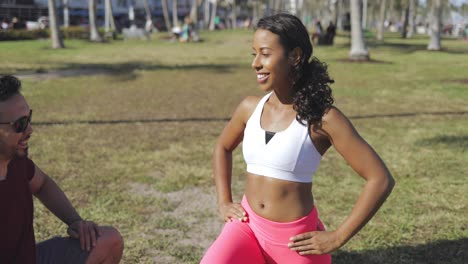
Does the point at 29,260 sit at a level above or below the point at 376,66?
above

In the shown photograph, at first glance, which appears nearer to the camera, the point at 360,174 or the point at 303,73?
the point at 360,174

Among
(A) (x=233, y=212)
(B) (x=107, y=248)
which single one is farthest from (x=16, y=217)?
(A) (x=233, y=212)

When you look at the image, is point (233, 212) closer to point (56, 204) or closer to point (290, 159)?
point (290, 159)

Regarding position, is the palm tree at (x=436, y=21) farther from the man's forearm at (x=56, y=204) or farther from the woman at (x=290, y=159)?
the man's forearm at (x=56, y=204)

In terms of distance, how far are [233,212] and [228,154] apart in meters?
0.38

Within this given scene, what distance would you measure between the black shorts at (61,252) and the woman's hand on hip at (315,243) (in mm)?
1108

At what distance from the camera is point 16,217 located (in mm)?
2496

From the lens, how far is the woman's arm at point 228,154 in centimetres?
280

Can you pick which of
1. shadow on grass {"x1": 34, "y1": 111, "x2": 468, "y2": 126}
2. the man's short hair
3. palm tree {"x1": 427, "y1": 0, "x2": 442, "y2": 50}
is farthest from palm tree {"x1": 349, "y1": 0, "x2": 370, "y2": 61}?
the man's short hair

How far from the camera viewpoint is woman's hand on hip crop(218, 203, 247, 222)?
8.84ft

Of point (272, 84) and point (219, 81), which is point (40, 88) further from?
point (272, 84)

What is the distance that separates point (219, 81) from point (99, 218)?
35.9 feet

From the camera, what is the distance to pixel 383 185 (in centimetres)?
241

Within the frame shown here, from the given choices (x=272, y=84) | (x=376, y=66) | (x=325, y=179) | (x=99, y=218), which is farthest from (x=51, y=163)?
(x=376, y=66)
